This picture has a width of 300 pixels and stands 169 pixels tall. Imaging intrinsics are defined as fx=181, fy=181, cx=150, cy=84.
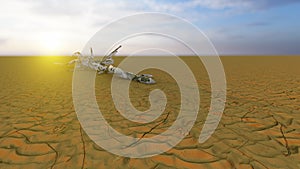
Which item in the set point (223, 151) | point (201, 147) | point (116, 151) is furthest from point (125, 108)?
point (223, 151)

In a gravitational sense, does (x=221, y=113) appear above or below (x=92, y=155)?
above

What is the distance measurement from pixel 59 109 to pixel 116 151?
128 inches

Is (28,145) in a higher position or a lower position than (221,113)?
lower

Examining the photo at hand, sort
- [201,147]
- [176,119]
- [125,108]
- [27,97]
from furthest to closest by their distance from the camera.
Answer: [27,97] → [125,108] → [176,119] → [201,147]

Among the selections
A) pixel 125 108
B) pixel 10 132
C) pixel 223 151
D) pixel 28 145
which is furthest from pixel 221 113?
pixel 10 132

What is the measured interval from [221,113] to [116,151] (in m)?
3.42

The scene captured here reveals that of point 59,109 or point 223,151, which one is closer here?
point 223,151

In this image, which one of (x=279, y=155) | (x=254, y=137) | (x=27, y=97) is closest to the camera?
(x=279, y=155)

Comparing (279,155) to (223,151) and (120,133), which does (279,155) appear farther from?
(120,133)

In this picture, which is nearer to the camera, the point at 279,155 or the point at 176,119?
the point at 279,155

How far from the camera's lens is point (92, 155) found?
3.32 meters

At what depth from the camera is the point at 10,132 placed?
4148 millimetres

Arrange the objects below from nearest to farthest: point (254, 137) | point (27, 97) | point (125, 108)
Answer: point (254, 137) < point (125, 108) < point (27, 97)

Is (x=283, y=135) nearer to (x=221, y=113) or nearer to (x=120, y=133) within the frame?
(x=221, y=113)
